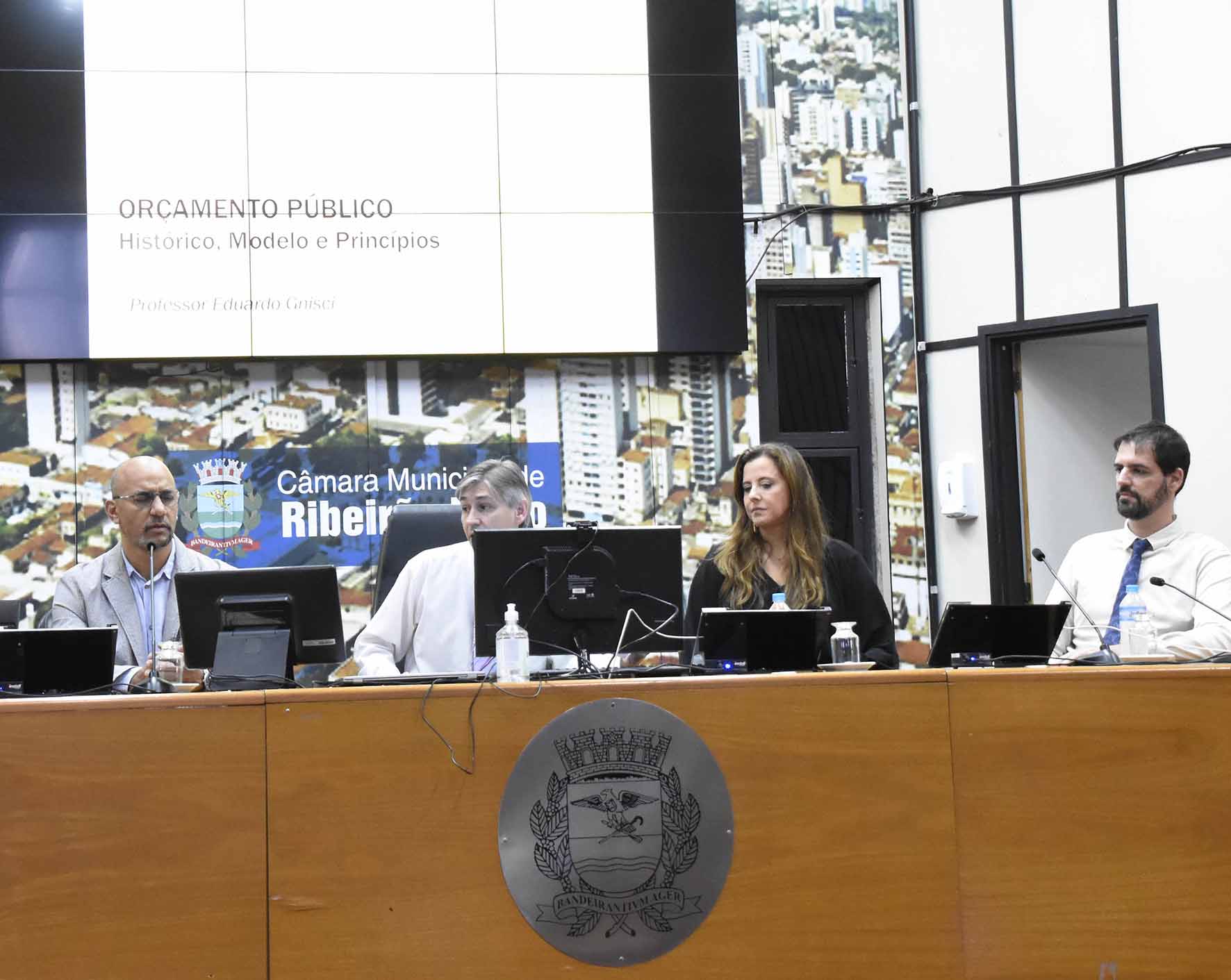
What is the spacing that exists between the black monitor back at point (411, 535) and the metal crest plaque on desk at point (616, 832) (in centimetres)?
185

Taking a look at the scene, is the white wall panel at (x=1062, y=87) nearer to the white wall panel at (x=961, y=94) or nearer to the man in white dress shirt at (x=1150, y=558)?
the white wall panel at (x=961, y=94)

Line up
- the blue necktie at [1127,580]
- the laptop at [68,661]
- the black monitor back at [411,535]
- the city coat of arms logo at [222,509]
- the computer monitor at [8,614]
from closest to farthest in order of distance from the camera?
the laptop at [68,661] → the blue necktie at [1127,580] → the black monitor back at [411,535] → the computer monitor at [8,614] → the city coat of arms logo at [222,509]

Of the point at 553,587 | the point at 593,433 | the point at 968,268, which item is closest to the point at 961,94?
the point at 968,268

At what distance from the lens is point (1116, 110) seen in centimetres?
555

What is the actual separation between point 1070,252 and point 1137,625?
273cm

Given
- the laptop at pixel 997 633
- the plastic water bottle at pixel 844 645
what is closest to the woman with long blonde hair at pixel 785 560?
the plastic water bottle at pixel 844 645

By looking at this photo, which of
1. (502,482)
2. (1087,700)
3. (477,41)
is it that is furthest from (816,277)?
(1087,700)

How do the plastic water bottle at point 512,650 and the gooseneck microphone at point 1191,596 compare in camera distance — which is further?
the gooseneck microphone at point 1191,596

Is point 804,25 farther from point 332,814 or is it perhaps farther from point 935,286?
point 332,814

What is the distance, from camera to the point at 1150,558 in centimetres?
399

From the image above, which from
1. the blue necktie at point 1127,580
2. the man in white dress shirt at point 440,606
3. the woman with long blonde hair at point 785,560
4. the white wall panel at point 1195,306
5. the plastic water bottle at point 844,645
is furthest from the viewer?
the white wall panel at point 1195,306

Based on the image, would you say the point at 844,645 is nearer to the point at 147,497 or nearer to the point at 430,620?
the point at 430,620

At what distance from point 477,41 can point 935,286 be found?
241cm

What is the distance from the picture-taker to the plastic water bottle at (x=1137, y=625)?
11.2 ft
